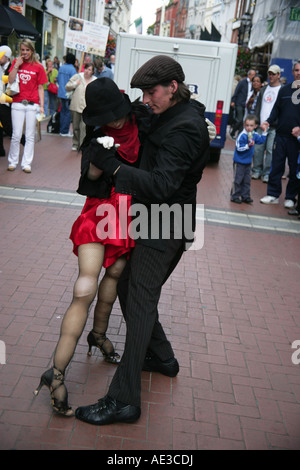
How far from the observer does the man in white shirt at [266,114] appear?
33.3 ft

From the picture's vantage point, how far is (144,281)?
2920 millimetres

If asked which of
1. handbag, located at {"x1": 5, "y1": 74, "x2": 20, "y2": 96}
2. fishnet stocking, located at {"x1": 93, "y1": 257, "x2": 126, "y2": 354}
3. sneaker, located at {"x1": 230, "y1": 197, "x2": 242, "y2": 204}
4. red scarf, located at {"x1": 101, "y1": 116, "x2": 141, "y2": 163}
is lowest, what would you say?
sneaker, located at {"x1": 230, "y1": 197, "x2": 242, "y2": 204}

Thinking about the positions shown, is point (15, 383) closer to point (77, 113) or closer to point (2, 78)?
point (2, 78)

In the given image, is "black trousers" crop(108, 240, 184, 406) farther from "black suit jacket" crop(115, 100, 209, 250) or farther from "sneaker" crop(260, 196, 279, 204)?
"sneaker" crop(260, 196, 279, 204)

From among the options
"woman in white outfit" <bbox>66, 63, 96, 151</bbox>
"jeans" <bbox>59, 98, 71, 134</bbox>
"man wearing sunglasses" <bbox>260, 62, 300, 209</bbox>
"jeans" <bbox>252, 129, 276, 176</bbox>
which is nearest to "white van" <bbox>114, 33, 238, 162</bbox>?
"woman in white outfit" <bbox>66, 63, 96, 151</bbox>

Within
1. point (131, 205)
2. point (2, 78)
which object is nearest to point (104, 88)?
point (131, 205)

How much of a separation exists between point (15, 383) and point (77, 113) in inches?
366

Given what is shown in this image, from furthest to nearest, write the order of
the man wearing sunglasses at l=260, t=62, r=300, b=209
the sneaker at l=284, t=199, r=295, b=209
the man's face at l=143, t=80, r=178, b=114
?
the sneaker at l=284, t=199, r=295, b=209 → the man wearing sunglasses at l=260, t=62, r=300, b=209 → the man's face at l=143, t=80, r=178, b=114

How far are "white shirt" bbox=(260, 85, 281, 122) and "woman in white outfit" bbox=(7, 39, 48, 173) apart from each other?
4.27m

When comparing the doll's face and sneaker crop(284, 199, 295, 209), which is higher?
the doll's face

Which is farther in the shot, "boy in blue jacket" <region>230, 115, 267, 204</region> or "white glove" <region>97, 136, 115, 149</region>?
"boy in blue jacket" <region>230, 115, 267, 204</region>

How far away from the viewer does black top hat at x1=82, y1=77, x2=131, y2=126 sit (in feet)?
9.17

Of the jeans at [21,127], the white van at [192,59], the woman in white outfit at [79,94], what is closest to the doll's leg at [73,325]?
the jeans at [21,127]

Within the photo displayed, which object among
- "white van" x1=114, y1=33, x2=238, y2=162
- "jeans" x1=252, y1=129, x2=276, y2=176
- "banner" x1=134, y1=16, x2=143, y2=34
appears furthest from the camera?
"banner" x1=134, y1=16, x2=143, y2=34
